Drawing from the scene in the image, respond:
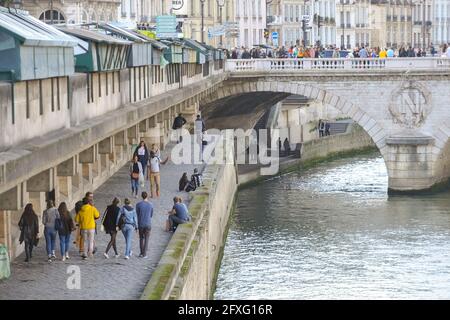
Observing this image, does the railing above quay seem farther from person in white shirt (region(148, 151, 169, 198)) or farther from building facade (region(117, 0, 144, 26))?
person in white shirt (region(148, 151, 169, 198))

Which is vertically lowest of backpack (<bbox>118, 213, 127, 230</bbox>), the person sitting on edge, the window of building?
the person sitting on edge

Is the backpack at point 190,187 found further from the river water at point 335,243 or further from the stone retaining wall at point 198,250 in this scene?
the river water at point 335,243

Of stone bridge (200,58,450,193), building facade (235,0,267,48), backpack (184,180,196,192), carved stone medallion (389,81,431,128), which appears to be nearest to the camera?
backpack (184,180,196,192)

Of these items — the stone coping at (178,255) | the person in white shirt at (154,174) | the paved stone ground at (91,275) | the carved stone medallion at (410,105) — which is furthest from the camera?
the carved stone medallion at (410,105)

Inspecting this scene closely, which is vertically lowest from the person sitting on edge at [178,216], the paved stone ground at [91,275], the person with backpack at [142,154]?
the paved stone ground at [91,275]

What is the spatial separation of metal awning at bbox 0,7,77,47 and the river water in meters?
12.8

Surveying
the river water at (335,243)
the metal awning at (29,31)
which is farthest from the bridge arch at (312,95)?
the metal awning at (29,31)

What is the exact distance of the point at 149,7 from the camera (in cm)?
8106

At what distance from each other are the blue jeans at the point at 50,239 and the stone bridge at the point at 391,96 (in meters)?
38.3

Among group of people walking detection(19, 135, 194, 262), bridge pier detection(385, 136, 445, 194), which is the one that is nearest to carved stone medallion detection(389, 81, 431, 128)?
bridge pier detection(385, 136, 445, 194)

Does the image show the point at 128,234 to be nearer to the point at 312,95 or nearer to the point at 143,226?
the point at 143,226

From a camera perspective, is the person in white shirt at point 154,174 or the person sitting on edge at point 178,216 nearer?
the person sitting on edge at point 178,216

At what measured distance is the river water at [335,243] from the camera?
37.7 m

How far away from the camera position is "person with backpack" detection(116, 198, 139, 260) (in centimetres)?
2558
